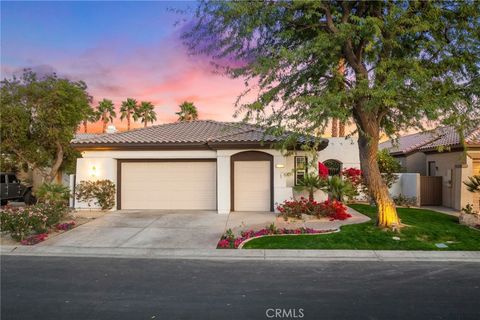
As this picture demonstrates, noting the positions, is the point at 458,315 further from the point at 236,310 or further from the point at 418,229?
the point at 418,229

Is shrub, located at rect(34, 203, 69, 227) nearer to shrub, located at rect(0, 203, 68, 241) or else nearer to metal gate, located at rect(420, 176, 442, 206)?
shrub, located at rect(0, 203, 68, 241)

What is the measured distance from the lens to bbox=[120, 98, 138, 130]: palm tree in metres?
48.0

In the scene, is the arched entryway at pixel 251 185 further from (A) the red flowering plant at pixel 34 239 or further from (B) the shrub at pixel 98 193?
(A) the red flowering plant at pixel 34 239

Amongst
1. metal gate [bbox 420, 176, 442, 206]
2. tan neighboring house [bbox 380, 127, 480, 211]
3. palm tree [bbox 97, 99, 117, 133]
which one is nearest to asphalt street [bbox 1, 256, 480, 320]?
tan neighboring house [bbox 380, 127, 480, 211]

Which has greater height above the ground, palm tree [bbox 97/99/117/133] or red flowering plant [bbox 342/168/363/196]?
palm tree [bbox 97/99/117/133]

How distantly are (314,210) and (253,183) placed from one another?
3116 millimetres

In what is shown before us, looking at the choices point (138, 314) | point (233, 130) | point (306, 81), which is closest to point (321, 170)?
point (233, 130)

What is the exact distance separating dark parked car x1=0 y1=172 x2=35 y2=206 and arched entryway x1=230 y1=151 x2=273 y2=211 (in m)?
11.9

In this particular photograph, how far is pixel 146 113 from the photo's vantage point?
157 ft

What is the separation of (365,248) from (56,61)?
14559mm

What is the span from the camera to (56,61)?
16.0m

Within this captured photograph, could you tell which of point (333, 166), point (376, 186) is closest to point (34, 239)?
point (376, 186)

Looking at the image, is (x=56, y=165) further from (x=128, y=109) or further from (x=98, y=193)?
(x=128, y=109)

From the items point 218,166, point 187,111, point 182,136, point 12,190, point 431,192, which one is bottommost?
point 431,192
